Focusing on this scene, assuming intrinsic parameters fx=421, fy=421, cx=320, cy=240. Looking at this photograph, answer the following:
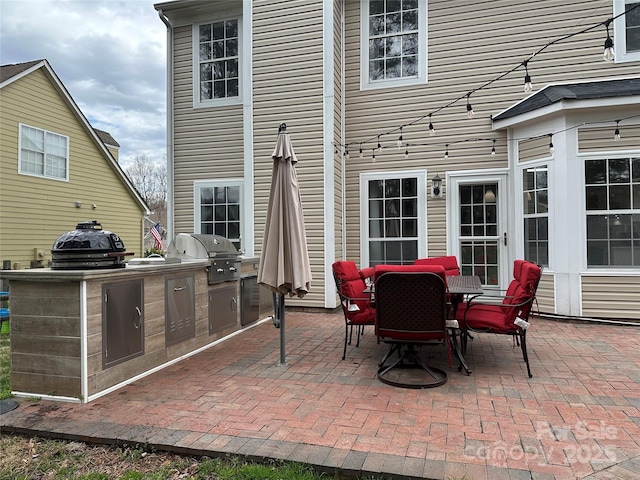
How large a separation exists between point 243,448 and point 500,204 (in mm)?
5820

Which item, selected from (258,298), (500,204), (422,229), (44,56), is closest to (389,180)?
(422,229)

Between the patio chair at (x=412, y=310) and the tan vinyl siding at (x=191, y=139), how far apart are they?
543 centimetres

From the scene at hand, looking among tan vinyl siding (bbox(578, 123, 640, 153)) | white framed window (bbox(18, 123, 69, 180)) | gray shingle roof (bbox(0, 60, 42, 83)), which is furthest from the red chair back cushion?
gray shingle roof (bbox(0, 60, 42, 83))

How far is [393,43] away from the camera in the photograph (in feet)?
24.2

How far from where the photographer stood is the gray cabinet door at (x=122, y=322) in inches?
133

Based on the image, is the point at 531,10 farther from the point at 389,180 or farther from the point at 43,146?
the point at 43,146

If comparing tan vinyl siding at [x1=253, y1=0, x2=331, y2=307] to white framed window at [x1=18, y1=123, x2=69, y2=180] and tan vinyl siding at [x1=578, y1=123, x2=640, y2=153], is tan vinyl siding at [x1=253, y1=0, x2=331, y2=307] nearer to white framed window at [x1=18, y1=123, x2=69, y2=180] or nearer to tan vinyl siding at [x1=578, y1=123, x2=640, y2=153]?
tan vinyl siding at [x1=578, y1=123, x2=640, y2=153]

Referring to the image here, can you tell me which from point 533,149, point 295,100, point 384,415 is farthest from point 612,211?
point 295,100

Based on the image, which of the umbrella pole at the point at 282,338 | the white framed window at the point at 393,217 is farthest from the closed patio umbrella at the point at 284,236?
the white framed window at the point at 393,217

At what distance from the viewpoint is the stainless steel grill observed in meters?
4.92

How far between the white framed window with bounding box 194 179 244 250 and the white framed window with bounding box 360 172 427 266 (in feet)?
7.83

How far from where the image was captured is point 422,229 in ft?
23.6

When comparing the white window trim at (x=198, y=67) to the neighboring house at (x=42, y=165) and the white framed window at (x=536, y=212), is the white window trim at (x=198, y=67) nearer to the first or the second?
the neighboring house at (x=42, y=165)

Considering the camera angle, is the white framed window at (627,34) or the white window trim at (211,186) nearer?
the white framed window at (627,34)
